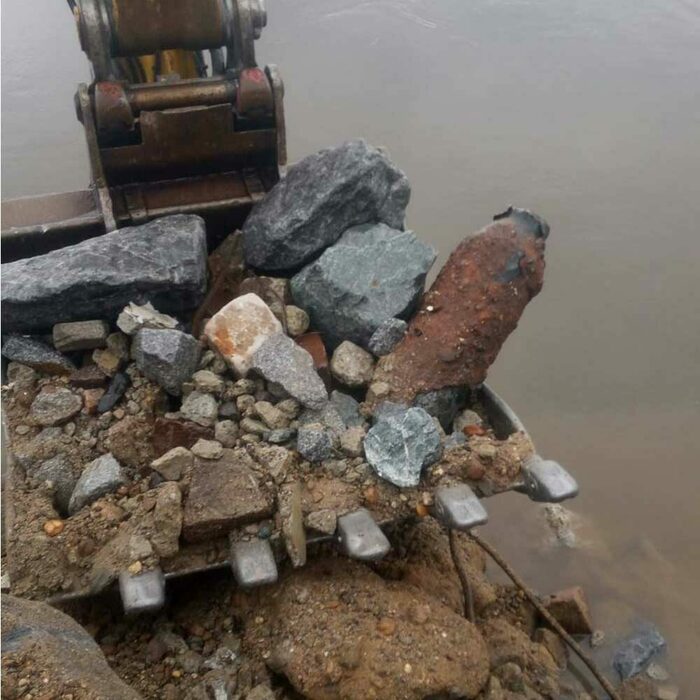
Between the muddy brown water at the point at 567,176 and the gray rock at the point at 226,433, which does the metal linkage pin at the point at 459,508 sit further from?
the muddy brown water at the point at 567,176

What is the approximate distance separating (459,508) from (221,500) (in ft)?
2.44

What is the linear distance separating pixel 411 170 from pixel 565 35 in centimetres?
297

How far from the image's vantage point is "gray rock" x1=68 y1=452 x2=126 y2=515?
2.58 metres

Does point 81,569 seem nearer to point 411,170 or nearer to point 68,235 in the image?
point 68,235

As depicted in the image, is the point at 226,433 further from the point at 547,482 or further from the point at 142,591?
the point at 547,482

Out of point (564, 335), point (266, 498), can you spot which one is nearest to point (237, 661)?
point (266, 498)

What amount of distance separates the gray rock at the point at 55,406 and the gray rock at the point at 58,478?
18 cm

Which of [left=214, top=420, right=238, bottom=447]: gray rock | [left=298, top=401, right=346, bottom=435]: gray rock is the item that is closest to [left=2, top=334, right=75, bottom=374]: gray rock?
[left=214, top=420, right=238, bottom=447]: gray rock

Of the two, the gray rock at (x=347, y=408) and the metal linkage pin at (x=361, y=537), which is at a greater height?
the gray rock at (x=347, y=408)

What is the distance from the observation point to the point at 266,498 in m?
2.53

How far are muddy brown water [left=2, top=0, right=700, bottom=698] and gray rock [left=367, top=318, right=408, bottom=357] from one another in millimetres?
1316

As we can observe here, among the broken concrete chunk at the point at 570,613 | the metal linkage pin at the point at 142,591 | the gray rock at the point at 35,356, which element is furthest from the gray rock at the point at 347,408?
the broken concrete chunk at the point at 570,613

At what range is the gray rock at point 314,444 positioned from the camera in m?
2.65

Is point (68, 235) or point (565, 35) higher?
point (68, 235)
